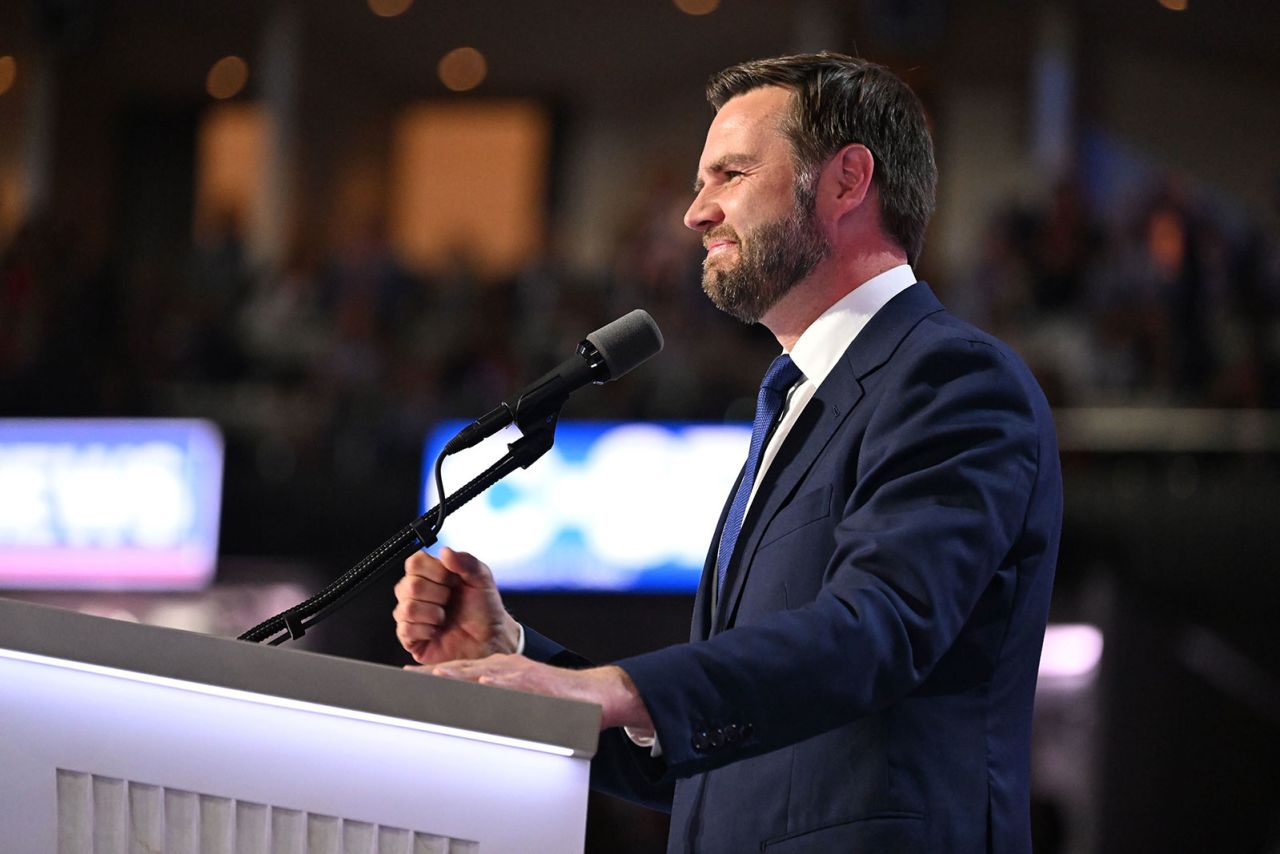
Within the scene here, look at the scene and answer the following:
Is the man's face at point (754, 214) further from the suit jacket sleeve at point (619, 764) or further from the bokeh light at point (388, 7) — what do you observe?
the bokeh light at point (388, 7)

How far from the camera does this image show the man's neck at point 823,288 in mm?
1655

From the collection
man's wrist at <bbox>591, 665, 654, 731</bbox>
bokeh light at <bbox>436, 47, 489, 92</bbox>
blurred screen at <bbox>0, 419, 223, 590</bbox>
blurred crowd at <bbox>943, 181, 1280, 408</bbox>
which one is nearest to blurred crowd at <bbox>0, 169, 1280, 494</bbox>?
blurred crowd at <bbox>943, 181, 1280, 408</bbox>

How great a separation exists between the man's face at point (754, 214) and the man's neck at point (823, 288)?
1 cm

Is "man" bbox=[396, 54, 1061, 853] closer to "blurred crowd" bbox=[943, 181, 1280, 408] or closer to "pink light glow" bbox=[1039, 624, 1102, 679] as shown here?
"pink light glow" bbox=[1039, 624, 1102, 679]

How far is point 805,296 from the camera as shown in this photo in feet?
5.45

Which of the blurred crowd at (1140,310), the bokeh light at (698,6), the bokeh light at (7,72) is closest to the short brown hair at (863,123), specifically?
the blurred crowd at (1140,310)

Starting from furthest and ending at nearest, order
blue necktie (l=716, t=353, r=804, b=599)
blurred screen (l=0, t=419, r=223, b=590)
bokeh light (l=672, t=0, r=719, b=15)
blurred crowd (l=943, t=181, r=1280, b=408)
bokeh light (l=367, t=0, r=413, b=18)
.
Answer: bokeh light (l=367, t=0, r=413, b=18) < bokeh light (l=672, t=0, r=719, b=15) < blurred crowd (l=943, t=181, r=1280, b=408) < blurred screen (l=0, t=419, r=223, b=590) < blue necktie (l=716, t=353, r=804, b=599)

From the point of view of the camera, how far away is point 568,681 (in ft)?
3.64

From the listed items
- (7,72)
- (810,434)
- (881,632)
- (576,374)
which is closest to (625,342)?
(576,374)

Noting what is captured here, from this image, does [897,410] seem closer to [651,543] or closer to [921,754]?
[921,754]

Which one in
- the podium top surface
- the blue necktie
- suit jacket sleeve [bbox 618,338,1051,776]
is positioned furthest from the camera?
the blue necktie

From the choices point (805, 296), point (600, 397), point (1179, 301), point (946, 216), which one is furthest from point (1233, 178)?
point (805, 296)

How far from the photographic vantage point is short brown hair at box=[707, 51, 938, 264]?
65.6 inches

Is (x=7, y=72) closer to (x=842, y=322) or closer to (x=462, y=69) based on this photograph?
(x=462, y=69)
